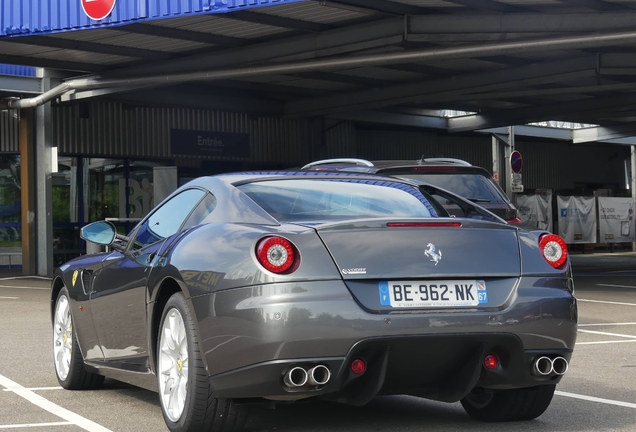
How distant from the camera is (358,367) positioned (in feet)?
15.5

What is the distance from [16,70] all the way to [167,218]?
65.4 ft

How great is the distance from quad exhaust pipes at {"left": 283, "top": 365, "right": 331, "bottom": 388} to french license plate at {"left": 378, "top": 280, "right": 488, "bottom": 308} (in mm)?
395

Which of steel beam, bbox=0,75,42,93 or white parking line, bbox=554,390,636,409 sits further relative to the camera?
steel beam, bbox=0,75,42,93

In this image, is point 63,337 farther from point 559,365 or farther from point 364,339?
point 559,365

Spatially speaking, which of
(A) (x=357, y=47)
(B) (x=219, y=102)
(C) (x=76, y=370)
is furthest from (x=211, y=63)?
(C) (x=76, y=370)

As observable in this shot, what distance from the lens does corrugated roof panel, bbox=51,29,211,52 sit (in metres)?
19.9

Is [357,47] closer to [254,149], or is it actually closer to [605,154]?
[254,149]

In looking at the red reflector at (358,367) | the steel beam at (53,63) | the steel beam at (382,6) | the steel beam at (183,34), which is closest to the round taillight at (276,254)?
the red reflector at (358,367)

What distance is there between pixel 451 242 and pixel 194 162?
25.7 meters

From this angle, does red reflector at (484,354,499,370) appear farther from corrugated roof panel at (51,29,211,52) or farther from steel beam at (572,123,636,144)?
steel beam at (572,123,636,144)

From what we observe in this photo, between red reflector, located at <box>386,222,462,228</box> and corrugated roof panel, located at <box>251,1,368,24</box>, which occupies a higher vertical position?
corrugated roof panel, located at <box>251,1,368,24</box>

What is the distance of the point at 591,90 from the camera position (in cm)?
2586

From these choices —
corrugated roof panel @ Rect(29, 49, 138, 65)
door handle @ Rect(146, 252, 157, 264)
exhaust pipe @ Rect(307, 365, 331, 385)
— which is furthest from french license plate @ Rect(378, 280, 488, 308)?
corrugated roof panel @ Rect(29, 49, 138, 65)

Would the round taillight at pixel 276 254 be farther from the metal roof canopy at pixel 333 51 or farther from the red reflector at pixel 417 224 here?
the metal roof canopy at pixel 333 51
